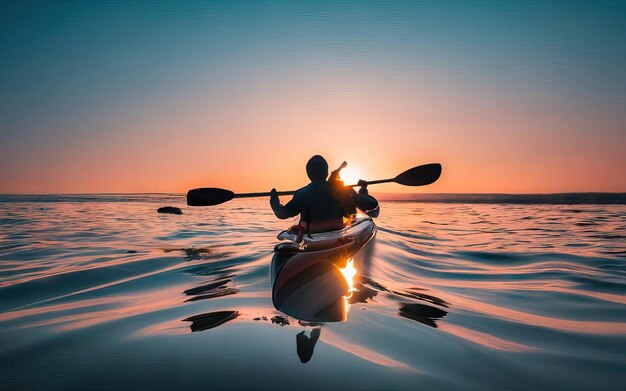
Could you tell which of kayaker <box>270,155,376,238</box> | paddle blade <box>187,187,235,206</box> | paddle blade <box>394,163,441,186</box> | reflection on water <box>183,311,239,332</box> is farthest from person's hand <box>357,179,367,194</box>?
reflection on water <box>183,311,239,332</box>

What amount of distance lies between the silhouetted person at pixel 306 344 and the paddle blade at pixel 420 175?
5.11 meters

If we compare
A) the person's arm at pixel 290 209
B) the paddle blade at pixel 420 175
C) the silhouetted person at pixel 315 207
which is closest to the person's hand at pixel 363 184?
the paddle blade at pixel 420 175

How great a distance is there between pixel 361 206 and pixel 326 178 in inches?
31.6

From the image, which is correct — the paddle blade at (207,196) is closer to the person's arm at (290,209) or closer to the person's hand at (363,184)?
the person's arm at (290,209)

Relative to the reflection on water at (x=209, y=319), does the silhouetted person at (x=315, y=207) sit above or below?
above

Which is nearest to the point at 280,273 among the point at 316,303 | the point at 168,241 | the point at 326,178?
the point at 316,303

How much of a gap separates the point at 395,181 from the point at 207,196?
14.6ft

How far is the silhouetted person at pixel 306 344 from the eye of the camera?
2.58 m

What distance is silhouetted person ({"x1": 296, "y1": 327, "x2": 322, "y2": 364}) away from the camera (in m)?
2.58

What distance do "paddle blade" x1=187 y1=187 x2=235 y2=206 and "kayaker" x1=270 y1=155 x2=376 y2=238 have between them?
2.65 meters

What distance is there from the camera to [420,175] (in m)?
7.45

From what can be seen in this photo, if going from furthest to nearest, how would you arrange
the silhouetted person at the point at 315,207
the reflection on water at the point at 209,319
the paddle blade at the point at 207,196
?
1. the paddle blade at the point at 207,196
2. the silhouetted person at the point at 315,207
3. the reflection on water at the point at 209,319

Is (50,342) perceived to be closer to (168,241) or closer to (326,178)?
(326,178)

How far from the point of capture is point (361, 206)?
5605 millimetres
